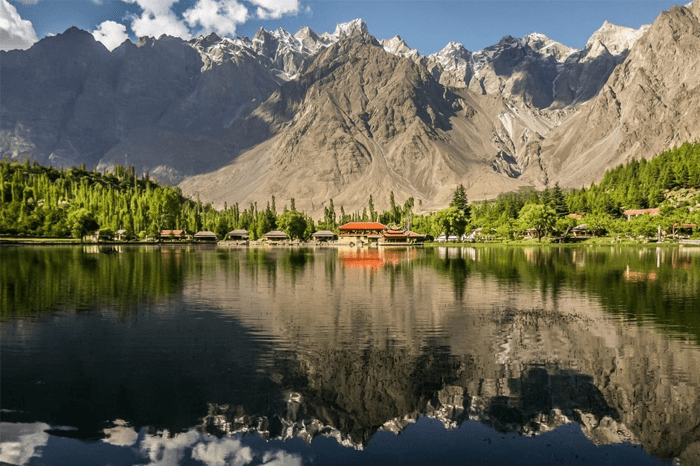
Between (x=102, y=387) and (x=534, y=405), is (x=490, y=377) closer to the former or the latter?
(x=534, y=405)

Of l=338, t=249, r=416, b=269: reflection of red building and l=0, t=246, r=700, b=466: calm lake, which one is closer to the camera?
l=0, t=246, r=700, b=466: calm lake

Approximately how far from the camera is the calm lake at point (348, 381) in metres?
22.9

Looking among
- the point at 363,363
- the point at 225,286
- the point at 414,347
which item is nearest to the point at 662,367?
the point at 414,347

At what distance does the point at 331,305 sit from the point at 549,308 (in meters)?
19.6

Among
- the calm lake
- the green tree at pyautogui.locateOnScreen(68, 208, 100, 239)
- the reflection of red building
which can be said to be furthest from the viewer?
the green tree at pyautogui.locateOnScreen(68, 208, 100, 239)

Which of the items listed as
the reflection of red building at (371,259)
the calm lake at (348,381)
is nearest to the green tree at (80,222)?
the reflection of red building at (371,259)

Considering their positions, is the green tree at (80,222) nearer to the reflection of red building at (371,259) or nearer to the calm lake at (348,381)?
the reflection of red building at (371,259)

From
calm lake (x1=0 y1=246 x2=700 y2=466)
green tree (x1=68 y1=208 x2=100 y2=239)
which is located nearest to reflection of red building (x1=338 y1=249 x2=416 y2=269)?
calm lake (x1=0 y1=246 x2=700 y2=466)

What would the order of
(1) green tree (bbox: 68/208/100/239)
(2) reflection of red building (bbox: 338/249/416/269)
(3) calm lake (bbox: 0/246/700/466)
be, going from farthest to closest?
1. (1) green tree (bbox: 68/208/100/239)
2. (2) reflection of red building (bbox: 338/249/416/269)
3. (3) calm lake (bbox: 0/246/700/466)

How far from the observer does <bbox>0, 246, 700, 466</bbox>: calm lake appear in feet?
75.1

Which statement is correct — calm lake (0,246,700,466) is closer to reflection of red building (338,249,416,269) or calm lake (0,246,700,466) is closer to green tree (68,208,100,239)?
reflection of red building (338,249,416,269)

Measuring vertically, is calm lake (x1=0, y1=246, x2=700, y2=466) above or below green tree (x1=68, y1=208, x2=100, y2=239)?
below

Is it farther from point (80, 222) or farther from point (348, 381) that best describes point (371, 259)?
point (80, 222)

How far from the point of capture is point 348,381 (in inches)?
1152
